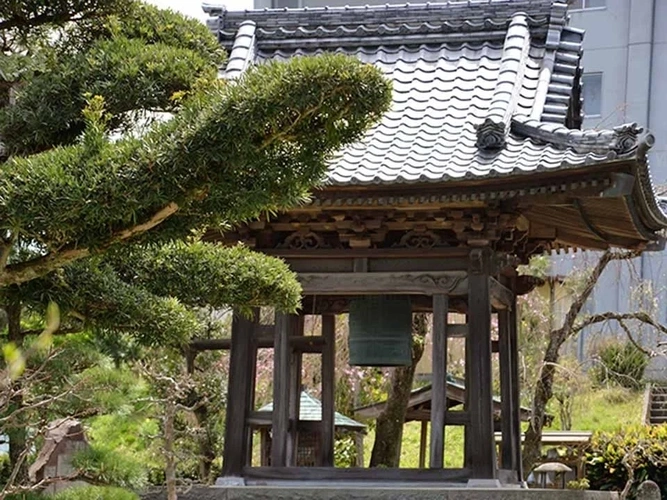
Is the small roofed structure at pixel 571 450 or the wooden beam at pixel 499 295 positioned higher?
the wooden beam at pixel 499 295

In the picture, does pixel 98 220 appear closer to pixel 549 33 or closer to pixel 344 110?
pixel 344 110

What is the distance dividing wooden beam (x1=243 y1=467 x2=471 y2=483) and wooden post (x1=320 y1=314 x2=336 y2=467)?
472mm

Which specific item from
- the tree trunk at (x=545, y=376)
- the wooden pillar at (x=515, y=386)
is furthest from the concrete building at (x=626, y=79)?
the wooden pillar at (x=515, y=386)

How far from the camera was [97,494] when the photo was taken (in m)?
7.93

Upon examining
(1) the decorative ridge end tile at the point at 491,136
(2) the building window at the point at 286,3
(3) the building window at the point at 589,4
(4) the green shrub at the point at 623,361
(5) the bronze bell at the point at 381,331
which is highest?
(2) the building window at the point at 286,3

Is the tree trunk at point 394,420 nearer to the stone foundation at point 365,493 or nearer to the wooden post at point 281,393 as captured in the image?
the wooden post at point 281,393

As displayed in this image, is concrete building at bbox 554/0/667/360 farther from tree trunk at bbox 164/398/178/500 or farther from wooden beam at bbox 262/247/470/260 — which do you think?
tree trunk at bbox 164/398/178/500

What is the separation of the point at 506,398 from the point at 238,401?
2417 millimetres

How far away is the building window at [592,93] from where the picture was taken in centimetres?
2783

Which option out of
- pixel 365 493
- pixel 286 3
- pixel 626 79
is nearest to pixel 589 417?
pixel 626 79

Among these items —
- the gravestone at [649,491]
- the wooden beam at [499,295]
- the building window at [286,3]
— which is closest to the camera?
the wooden beam at [499,295]

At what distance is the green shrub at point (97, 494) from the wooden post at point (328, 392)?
3.08 meters

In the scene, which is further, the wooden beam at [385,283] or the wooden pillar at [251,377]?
the wooden pillar at [251,377]

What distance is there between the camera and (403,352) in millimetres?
10523
